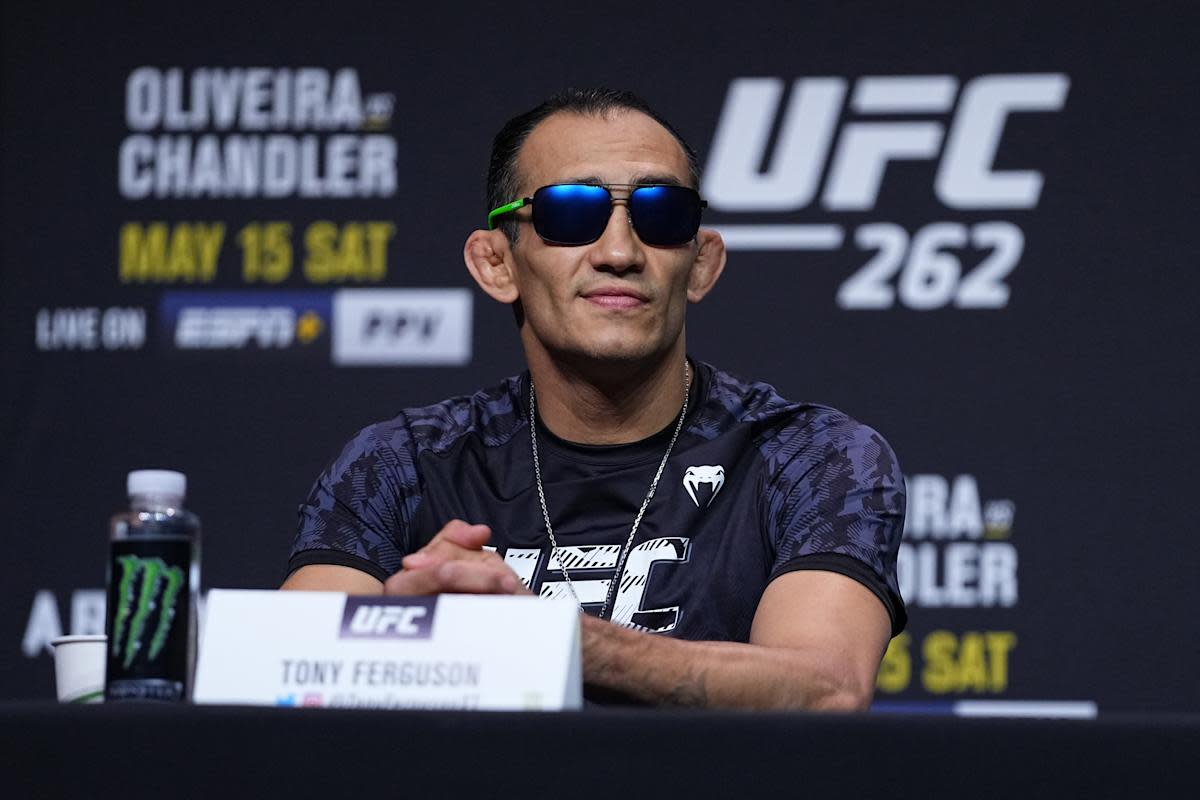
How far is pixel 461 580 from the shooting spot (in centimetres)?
149

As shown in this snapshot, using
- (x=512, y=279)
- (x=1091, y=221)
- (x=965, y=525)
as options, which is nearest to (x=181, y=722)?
(x=512, y=279)

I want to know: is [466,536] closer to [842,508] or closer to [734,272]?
[842,508]

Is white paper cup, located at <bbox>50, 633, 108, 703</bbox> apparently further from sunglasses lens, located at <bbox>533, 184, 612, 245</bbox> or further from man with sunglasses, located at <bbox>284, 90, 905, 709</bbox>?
sunglasses lens, located at <bbox>533, 184, 612, 245</bbox>

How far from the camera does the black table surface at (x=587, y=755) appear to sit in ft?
2.97

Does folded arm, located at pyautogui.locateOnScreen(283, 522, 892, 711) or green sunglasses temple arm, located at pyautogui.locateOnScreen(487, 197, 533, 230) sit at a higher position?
green sunglasses temple arm, located at pyautogui.locateOnScreen(487, 197, 533, 230)

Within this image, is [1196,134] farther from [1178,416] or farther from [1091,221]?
[1178,416]

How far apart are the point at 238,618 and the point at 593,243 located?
3.41 feet

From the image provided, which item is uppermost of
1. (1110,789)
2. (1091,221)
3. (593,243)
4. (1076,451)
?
(1091,221)

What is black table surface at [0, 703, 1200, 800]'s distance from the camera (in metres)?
0.91

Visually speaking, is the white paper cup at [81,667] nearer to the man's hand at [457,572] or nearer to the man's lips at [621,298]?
the man's hand at [457,572]

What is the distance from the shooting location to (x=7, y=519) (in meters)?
3.59

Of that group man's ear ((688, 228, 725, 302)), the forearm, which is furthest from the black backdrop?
the forearm

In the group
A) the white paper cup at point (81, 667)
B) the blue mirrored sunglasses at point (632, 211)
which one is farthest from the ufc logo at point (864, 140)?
the white paper cup at point (81, 667)

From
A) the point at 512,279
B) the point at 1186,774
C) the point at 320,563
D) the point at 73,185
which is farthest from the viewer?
the point at 73,185
